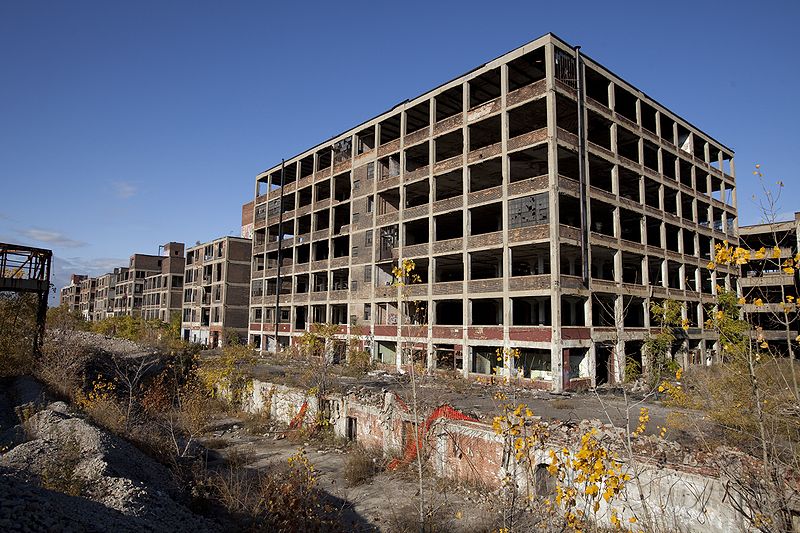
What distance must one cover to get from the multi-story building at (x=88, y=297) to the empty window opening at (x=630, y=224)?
11673 cm

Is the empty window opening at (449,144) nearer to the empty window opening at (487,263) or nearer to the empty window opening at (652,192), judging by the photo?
the empty window opening at (487,263)

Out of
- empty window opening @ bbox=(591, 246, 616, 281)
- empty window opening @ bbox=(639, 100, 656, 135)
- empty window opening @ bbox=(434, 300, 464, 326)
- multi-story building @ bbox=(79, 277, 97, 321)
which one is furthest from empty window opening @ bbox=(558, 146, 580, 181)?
multi-story building @ bbox=(79, 277, 97, 321)

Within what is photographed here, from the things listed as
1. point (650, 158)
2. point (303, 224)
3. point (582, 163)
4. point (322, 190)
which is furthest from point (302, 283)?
point (650, 158)

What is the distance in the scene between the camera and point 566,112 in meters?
30.0

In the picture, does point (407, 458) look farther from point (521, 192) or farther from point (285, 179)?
point (285, 179)

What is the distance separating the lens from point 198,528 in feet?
31.5

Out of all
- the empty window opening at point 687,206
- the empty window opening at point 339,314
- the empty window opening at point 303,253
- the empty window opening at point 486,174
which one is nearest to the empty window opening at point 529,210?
the empty window opening at point 486,174

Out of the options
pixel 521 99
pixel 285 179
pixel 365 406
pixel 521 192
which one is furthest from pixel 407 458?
pixel 285 179

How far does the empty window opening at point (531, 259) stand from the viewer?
28.0 meters

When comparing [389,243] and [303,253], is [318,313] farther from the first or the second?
[389,243]

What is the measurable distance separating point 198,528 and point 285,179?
44768 millimetres

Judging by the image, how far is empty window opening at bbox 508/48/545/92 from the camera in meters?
28.7

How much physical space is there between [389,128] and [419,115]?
348 centimetres

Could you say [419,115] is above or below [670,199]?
above
